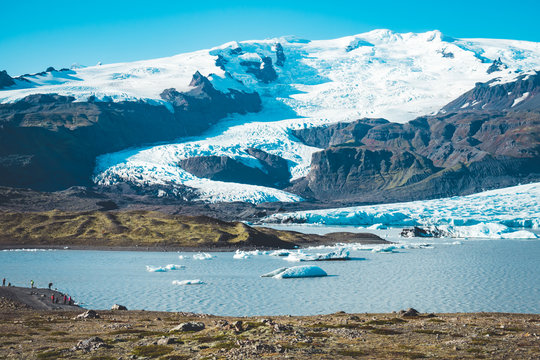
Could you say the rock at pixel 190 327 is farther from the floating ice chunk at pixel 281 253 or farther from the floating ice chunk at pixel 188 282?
the floating ice chunk at pixel 281 253

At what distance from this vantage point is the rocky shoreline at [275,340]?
83.5 ft

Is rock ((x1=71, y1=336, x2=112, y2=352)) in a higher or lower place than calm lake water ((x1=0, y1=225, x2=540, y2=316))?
higher

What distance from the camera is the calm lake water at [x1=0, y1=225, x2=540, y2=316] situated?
5603 cm

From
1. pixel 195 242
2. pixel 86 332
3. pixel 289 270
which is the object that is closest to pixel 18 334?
pixel 86 332

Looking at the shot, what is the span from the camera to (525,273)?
83500mm

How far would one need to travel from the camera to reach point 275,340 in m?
28.4

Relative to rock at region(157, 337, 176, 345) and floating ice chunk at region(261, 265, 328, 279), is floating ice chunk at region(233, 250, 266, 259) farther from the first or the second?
rock at region(157, 337, 176, 345)

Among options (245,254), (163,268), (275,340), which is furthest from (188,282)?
(275,340)

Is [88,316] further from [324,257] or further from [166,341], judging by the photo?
[324,257]

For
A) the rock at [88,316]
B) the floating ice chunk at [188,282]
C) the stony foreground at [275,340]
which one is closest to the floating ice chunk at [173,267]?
the floating ice chunk at [188,282]

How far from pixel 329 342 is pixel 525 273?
66049 mm

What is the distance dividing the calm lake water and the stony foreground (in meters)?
17.4

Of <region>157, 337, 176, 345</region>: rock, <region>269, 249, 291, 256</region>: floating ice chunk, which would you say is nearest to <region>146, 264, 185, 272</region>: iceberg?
<region>269, 249, 291, 256</region>: floating ice chunk

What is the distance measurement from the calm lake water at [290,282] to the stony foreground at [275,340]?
684 inches
